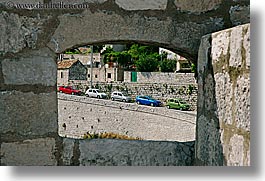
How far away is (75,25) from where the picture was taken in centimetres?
153

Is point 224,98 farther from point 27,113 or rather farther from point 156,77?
point 156,77

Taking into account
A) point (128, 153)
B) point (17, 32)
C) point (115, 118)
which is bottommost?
point (115, 118)

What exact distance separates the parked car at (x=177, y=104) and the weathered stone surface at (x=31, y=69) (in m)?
12.9

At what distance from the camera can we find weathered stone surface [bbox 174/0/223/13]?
1.57m

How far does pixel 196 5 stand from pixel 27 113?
26.3 inches

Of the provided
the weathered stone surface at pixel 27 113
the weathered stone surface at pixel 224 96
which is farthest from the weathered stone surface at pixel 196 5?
the weathered stone surface at pixel 27 113

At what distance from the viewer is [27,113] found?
5.04 feet

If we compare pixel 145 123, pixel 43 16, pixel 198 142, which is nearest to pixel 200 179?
pixel 198 142

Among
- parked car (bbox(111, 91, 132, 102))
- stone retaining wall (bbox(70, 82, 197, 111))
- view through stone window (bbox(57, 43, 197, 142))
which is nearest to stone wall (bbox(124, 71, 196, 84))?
view through stone window (bbox(57, 43, 197, 142))

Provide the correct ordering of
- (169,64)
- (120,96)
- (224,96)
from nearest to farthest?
(224,96) → (120,96) → (169,64)

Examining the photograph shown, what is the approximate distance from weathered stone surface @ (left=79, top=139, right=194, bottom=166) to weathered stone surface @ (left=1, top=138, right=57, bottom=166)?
0.10 metres

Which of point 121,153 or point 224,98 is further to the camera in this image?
point 121,153

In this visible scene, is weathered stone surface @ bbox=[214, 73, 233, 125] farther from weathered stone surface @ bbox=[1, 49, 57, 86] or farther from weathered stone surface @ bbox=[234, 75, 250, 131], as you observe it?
weathered stone surface @ bbox=[1, 49, 57, 86]

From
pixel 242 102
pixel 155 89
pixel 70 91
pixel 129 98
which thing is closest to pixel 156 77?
pixel 155 89
